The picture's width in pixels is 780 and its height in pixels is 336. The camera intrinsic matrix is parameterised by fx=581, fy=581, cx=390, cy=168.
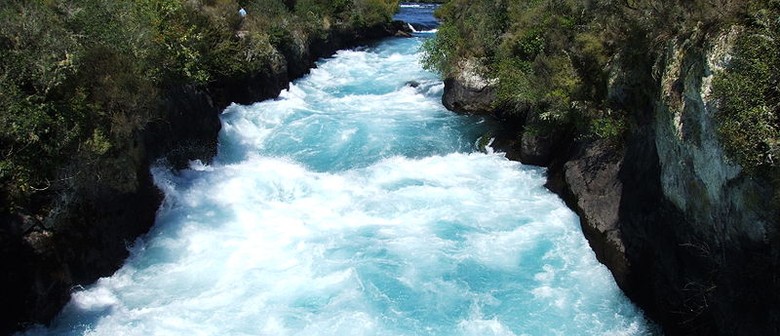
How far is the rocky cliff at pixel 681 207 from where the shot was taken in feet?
25.5

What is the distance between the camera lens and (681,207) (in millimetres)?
9547

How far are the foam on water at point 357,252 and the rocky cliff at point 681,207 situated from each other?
76 cm

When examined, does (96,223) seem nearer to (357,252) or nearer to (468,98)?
(357,252)

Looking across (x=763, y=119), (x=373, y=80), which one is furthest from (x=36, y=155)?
(x=373, y=80)

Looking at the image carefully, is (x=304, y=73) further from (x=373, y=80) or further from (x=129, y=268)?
(x=129, y=268)

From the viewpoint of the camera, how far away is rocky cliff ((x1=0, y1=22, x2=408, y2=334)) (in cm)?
1011

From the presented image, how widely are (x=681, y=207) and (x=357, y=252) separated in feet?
22.0

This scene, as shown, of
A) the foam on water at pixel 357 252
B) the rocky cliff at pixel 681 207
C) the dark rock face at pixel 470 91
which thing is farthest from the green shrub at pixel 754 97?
the dark rock face at pixel 470 91

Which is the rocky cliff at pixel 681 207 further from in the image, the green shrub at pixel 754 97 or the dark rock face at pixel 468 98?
the dark rock face at pixel 468 98

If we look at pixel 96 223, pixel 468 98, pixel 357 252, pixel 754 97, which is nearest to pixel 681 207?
pixel 754 97

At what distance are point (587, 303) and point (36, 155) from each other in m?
10.8

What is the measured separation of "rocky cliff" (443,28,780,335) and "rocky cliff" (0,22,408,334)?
10514 mm

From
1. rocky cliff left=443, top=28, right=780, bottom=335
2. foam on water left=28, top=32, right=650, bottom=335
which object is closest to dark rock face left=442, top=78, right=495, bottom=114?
foam on water left=28, top=32, right=650, bottom=335

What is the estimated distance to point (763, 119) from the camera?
7.28 meters
